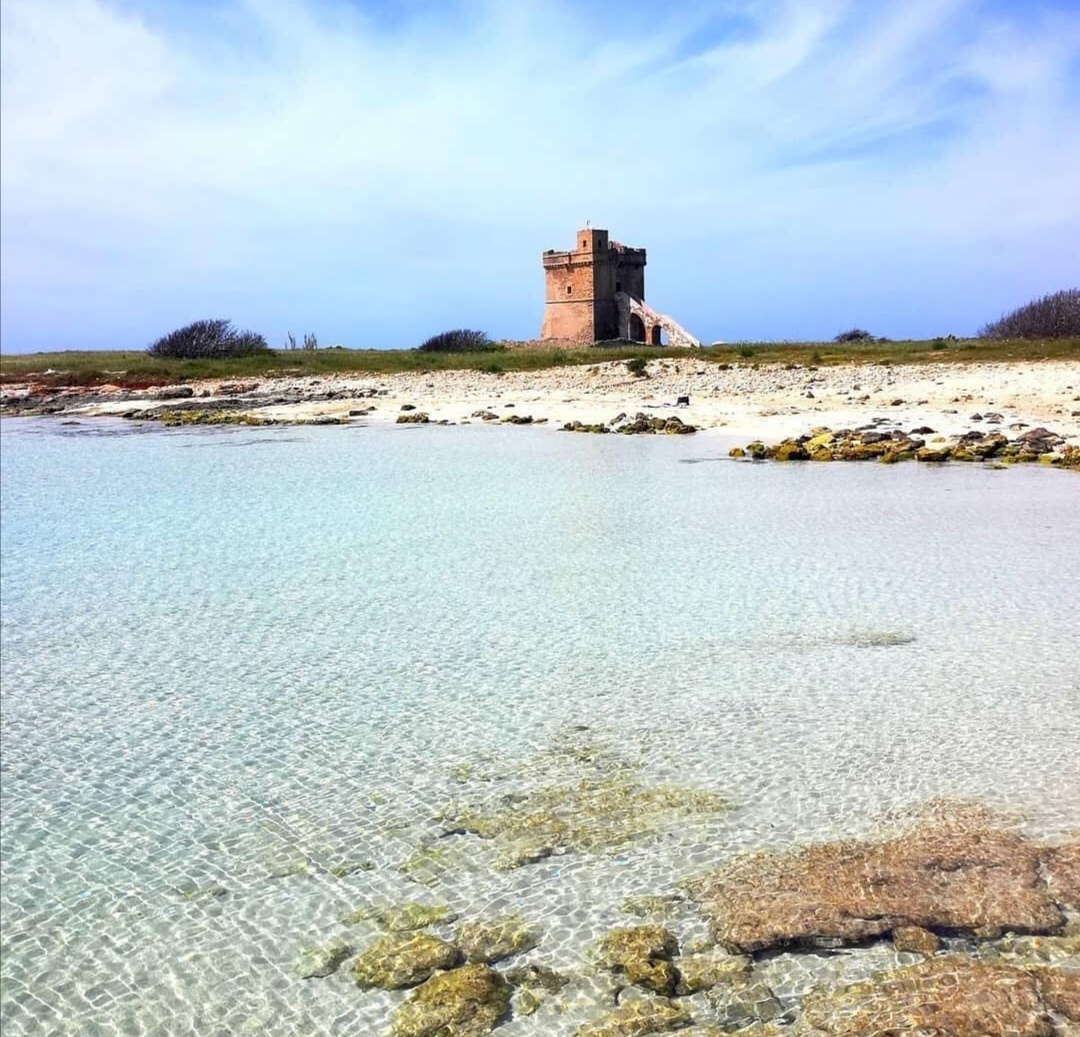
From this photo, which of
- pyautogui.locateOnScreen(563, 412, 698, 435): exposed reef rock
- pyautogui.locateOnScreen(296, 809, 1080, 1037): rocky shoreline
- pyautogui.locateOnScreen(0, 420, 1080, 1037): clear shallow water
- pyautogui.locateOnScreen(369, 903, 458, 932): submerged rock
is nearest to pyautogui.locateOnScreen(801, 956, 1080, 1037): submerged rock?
pyautogui.locateOnScreen(296, 809, 1080, 1037): rocky shoreline

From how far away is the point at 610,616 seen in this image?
27.8 ft

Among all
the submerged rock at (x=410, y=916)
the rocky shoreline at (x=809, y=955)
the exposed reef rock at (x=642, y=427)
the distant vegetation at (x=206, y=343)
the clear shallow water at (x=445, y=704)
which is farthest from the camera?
the distant vegetation at (x=206, y=343)

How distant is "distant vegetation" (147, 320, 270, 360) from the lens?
1796 inches

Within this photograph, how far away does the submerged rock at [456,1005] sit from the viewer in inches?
138

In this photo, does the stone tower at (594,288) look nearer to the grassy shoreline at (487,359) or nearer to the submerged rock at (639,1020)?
the grassy shoreline at (487,359)

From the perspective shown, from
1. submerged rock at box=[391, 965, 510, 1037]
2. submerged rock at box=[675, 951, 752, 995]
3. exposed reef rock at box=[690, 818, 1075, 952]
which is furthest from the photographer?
exposed reef rock at box=[690, 818, 1075, 952]

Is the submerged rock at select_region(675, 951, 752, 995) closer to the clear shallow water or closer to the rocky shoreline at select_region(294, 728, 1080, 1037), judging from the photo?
the rocky shoreline at select_region(294, 728, 1080, 1037)

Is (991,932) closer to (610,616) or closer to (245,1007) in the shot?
(245,1007)

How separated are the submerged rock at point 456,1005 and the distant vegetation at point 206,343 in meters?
43.5

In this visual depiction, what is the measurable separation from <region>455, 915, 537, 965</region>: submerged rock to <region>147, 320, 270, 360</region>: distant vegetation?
43.2 metres

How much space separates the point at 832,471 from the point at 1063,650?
29.1 ft

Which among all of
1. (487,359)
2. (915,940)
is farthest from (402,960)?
(487,359)

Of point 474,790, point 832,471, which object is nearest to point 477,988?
point 474,790

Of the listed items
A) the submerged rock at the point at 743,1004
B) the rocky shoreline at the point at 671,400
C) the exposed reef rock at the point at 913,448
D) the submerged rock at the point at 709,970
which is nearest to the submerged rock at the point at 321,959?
the submerged rock at the point at 709,970
